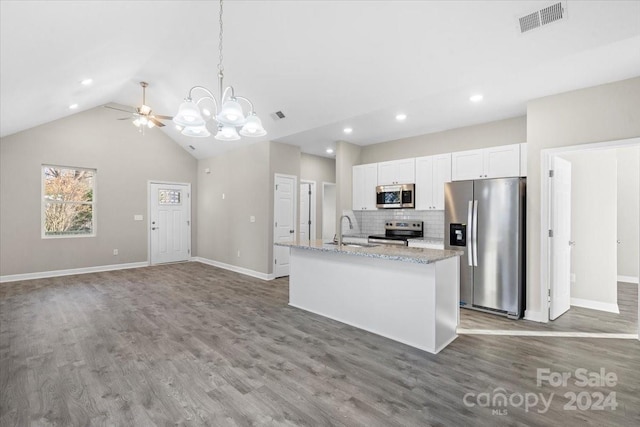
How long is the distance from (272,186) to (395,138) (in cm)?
255

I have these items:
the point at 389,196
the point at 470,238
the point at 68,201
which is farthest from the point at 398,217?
the point at 68,201

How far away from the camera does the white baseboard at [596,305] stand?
4.19m

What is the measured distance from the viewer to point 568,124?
11.9ft

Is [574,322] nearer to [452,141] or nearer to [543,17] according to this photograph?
[452,141]

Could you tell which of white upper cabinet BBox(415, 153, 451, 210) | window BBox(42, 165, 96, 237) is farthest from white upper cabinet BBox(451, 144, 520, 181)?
window BBox(42, 165, 96, 237)

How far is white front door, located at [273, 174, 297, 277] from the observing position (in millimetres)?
6246

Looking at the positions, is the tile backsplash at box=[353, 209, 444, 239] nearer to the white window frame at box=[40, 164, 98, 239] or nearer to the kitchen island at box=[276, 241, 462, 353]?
the kitchen island at box=[276, 241, 462, 353]

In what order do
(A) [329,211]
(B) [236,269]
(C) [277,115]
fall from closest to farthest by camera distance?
(C) [277,115]
(B) [236,269]
(A) [329,211]

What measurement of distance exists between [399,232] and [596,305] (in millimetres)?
2947

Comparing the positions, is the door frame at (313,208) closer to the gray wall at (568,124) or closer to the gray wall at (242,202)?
the gray wall at (242,202)

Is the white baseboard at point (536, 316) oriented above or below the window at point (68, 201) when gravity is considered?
below

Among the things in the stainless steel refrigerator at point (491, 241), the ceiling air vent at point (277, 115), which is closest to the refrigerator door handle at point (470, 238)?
the stainless steel refrigerator at point (491, 241)

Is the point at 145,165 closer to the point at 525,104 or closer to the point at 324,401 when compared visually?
the point at 324,401

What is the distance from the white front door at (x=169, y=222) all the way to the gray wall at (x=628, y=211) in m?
9.41
